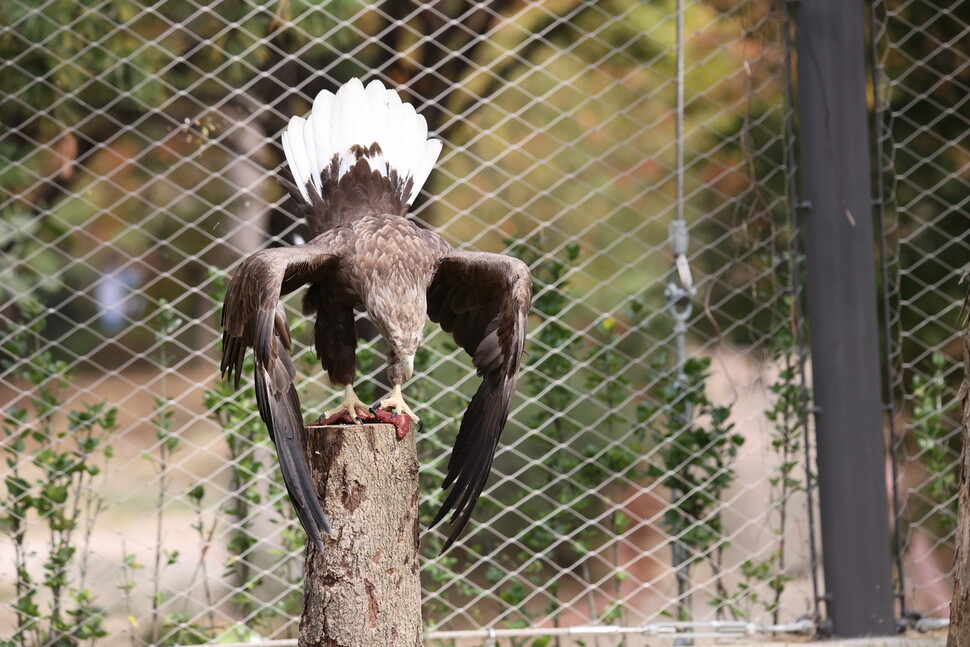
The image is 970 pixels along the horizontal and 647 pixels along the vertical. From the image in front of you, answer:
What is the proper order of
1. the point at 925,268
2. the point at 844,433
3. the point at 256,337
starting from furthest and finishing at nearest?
1. the point at 925,268
2. the point at 844,433
3. the point at 256,337

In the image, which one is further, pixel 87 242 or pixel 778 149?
pixel 778 149

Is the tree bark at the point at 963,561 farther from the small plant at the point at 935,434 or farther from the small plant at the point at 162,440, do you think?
the small plant at the point at 162,440

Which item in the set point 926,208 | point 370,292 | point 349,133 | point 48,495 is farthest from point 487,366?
point 926,208

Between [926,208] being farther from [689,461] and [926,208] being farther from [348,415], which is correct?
[348,415]

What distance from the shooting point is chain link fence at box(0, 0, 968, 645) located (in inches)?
121

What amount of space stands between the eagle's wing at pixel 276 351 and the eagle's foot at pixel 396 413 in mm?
187

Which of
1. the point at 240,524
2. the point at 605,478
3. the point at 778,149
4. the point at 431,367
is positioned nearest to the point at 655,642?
the point at 605,478

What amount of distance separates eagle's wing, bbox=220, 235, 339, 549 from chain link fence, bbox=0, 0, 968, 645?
0.95 meters

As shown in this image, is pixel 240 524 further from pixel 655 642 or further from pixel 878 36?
pixel 878 36

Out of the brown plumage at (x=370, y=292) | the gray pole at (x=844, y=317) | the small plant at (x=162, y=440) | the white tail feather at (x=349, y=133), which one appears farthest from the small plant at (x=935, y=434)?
the small plant at (x=162, y=440)

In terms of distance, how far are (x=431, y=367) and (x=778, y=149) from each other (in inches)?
61.1

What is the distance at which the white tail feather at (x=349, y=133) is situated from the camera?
2.51 meters

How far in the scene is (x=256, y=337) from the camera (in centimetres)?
198

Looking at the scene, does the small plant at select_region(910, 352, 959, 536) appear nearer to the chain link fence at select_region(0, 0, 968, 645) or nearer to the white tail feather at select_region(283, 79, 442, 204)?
the chain link fence at select_region(0, 0, 968, 645)
